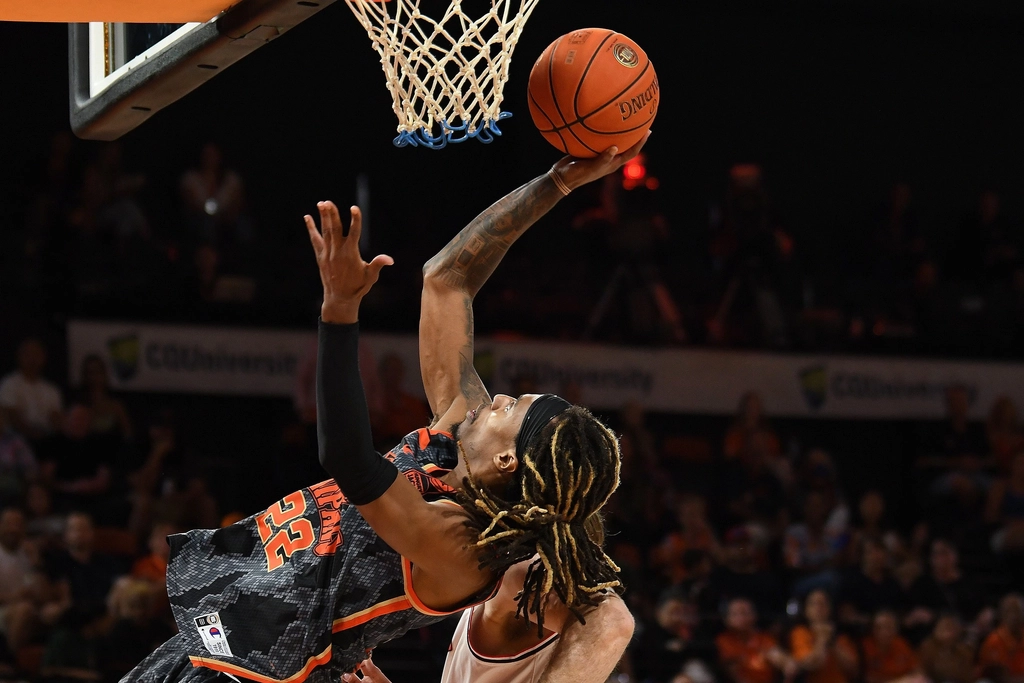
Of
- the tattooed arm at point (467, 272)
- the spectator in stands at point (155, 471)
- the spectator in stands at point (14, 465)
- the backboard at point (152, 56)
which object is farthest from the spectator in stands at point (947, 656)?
the backboard at point (152, 56)

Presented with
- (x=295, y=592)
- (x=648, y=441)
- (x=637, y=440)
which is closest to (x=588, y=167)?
(x=295, y=592)

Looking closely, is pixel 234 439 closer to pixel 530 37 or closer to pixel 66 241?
pixel 66 241

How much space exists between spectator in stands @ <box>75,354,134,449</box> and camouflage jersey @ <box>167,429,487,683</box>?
17.5 ft

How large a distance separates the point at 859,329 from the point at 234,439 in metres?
4.77

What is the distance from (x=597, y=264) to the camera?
10141 mm

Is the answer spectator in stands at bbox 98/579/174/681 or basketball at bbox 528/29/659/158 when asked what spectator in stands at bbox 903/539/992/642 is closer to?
spectator in stands at bbox 98/579/174/681

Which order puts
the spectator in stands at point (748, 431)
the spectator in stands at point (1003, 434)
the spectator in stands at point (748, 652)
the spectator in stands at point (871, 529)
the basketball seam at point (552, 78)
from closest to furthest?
1. the basketball seam at point (552, 78)
2. the spectator in stands at point (748, 652)
3. the spectator in stands at point (871, 529)
4. the spectator in stands at point (748, 431)
5. the spectator in stands at point (1003, 434)

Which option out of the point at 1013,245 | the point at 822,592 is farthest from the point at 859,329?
the point at 822,592

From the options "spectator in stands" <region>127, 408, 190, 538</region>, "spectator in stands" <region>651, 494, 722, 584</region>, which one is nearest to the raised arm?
"spectator in stands" <region>127, 408, 190, 538</region>

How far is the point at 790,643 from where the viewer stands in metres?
7.87

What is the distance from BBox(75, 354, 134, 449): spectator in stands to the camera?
26.1ft

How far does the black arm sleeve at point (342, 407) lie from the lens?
2.41 meters

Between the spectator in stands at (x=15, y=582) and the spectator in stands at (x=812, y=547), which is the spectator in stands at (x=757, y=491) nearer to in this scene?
the spectator in stands at (x=812, y=547)

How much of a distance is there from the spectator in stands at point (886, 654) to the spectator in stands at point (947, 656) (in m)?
0.08
